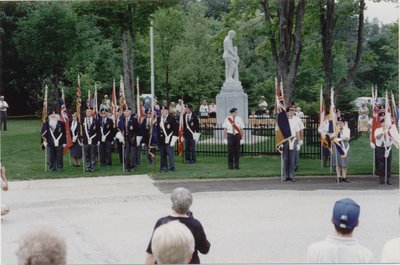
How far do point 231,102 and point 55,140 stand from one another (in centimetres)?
984

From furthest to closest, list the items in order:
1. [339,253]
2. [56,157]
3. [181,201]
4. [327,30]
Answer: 1. [327,30]
2. [56,157]
3. [181,201]
4. [339,253]

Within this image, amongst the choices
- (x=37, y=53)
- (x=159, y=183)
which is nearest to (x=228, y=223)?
(x=159, y=183)

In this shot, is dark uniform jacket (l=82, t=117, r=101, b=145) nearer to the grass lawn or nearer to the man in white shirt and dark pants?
the grass lawn

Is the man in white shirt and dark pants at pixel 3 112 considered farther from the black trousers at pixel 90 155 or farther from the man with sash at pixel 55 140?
the black trousers at pixel 90 155

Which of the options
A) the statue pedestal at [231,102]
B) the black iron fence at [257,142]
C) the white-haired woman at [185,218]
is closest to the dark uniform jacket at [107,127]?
the black iron fence at [257,142]

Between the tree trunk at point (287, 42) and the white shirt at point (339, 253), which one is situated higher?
the tree trunk at point (287, 42)

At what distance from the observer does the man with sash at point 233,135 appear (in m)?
18.8

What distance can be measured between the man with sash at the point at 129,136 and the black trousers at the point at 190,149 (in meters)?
2.07

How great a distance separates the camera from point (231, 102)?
26.6 meters

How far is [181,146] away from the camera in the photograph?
1997 cm

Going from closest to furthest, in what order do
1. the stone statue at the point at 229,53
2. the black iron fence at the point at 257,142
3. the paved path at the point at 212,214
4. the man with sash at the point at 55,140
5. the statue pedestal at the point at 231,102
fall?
the paved path at the point at 212,214 < the man with sash at the point at 55,140 < the black iron fence at the point at 257,142 < the statue pedestal at the point at 231,102 < the stone statue at the point at 229,53

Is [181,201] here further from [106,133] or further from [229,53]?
[229,53]

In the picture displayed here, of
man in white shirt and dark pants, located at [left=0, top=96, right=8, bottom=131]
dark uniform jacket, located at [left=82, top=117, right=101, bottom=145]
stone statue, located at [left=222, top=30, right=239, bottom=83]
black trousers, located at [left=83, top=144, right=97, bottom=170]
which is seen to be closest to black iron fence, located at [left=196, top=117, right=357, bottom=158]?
stone statue, located at [left=222, top=30, right=239, bottom=83]

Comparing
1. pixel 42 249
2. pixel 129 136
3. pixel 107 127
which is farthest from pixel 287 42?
pixel 42 249
